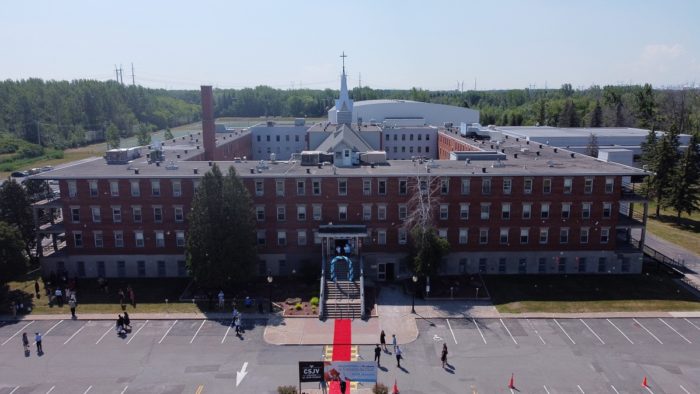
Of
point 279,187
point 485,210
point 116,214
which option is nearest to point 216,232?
point 279,187

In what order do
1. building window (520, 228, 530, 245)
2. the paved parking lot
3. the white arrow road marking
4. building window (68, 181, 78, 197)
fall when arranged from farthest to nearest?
1. building window (520, 228, 530, 245)
2. building window (68, 181, 78, 197)
3. the white arrow road marking
4. the paved parking lot

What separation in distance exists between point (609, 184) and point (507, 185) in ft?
31.1

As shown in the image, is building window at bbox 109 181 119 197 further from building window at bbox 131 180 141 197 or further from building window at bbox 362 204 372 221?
building window at bbox 362 204 372 221

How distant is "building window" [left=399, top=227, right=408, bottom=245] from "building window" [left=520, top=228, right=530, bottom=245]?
430 inches

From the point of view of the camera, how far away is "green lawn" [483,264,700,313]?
44.4m

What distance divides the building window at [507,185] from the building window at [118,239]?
Result: 1417 inches

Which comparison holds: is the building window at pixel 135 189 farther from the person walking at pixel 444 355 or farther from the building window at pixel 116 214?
the person walking at pixel 444 355

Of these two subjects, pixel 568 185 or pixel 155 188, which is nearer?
pixel 155 188

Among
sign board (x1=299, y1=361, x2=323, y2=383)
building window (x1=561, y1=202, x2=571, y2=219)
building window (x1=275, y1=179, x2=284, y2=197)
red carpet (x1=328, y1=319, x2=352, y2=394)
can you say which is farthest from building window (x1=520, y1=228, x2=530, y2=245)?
sign board (x1=299, y1=361, x2=323, y2=383)

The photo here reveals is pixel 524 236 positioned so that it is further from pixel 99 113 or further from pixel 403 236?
pixel 99 113

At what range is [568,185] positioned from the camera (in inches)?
1972

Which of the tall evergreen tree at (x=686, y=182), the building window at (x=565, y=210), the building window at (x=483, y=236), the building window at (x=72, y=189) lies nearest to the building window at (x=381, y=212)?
the building window at (x=483, y=236)

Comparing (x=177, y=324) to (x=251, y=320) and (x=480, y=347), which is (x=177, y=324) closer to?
(x=251, y=320)

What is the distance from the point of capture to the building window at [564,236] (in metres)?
51.0
